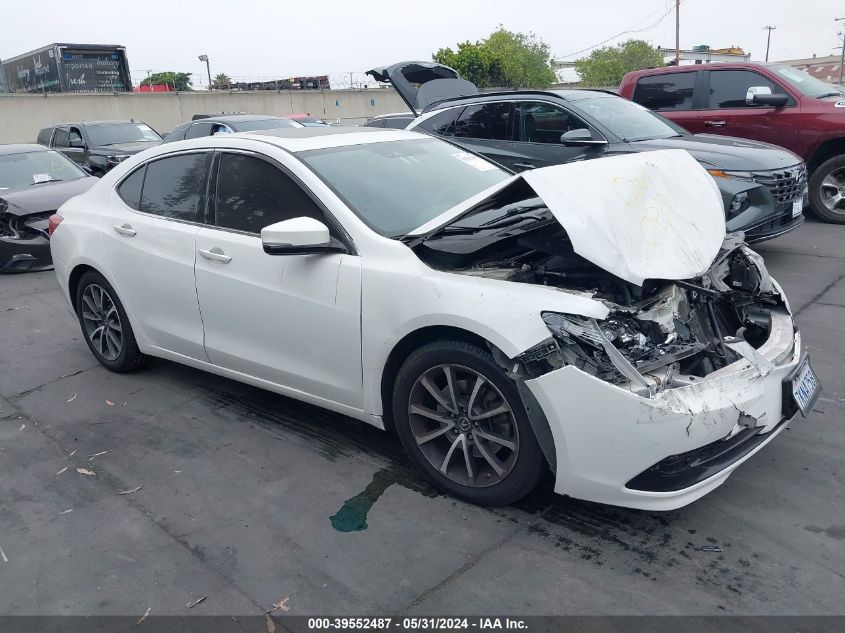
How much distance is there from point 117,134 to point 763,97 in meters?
12.7

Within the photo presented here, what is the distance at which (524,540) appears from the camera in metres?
2.99

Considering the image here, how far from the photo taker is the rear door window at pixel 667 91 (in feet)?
31.9

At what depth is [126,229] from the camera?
4578 mm

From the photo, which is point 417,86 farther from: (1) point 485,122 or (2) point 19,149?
(2) point 19,149

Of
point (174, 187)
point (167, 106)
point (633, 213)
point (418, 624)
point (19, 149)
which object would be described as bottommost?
point (418, 624)

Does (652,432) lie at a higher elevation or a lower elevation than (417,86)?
lower

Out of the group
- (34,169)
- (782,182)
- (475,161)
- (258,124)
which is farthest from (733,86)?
(34,169)

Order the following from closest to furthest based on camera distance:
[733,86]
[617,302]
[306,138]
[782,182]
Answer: [617,302]
[306,138]
[782,182]
[733,86]

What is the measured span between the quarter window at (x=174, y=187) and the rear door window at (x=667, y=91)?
7.58 m

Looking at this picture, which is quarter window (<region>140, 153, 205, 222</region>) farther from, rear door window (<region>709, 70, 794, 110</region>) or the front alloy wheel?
rear door window (<region>709, 70, 794, 110</region>)

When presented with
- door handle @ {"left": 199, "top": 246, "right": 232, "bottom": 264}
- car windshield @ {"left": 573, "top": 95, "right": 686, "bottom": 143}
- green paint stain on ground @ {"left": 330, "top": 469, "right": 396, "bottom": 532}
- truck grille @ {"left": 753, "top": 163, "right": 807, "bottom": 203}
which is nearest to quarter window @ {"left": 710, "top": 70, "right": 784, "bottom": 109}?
car windshield @ {"left": 573, "top": 95, "right": 686, "bottom": 143}

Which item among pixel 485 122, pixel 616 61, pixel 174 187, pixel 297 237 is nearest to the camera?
pixel 297 237

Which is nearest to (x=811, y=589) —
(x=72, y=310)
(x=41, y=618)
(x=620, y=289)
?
(x=620, y=289)

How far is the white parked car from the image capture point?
9.11ft
